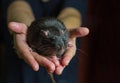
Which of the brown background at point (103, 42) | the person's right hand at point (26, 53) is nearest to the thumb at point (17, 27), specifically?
the person's right hand at point (26, 53)

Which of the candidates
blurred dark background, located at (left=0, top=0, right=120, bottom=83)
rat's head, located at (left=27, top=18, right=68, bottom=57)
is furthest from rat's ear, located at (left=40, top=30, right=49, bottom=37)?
blurred dark background, located at (left=0, top=0, right=120, bottom=83)

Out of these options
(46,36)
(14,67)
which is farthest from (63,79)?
(46,36)

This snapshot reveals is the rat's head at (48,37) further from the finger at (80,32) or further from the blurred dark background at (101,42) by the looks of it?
the blurred dark background at (101,42)

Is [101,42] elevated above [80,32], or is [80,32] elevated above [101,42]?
[80,32]

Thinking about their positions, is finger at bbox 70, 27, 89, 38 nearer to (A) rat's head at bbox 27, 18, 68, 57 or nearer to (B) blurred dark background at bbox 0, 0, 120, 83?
(A) rat's head at bbox 27, 18, 68, 57

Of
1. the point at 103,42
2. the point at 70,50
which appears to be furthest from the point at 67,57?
the point at 103,42

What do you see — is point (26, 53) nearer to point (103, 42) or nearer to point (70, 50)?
point (70, 50)

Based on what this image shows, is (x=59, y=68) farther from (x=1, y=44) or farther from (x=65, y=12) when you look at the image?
(x=1, y=44)
